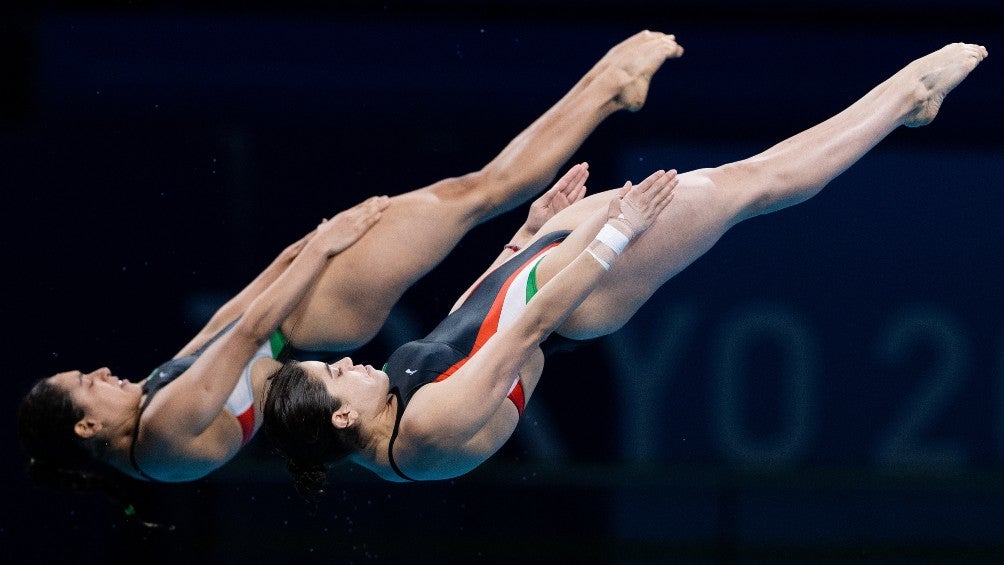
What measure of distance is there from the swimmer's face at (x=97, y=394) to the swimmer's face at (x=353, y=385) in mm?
822

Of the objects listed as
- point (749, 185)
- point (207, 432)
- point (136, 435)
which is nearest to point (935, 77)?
point (749, 185)

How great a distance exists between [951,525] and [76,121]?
4267 millimetres

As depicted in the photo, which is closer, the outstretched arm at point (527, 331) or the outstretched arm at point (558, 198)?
the outstretched arm at point (527, 331)

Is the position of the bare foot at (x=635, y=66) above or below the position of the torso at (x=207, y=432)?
above

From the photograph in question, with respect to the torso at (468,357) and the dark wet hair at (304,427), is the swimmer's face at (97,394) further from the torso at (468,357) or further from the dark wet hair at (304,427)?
the torso at (468,357)

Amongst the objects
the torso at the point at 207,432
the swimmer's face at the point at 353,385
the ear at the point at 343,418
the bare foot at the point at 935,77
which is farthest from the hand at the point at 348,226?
the bare foot at the point at 935,77

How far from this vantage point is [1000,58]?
5617mm

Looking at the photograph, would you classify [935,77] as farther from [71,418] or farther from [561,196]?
[71,418]

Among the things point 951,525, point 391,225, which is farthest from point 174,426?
point 951,525

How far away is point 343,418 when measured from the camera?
329cm

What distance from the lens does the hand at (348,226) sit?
3.91 metres

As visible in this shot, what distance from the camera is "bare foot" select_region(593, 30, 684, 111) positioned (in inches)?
157

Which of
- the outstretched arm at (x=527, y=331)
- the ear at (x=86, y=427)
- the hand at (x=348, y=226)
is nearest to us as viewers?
the outstretched arm at (x=527, y=331)

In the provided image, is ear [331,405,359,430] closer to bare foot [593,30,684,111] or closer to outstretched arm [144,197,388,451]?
outstretched arm [144,197,388,451]
